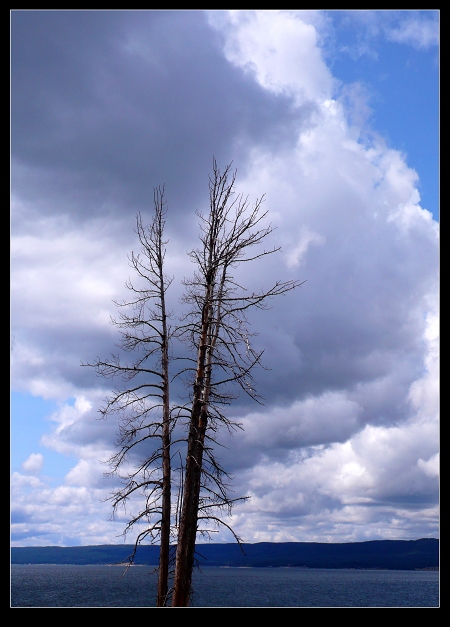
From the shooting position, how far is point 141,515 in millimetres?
12992

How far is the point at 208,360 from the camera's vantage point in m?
11.9
